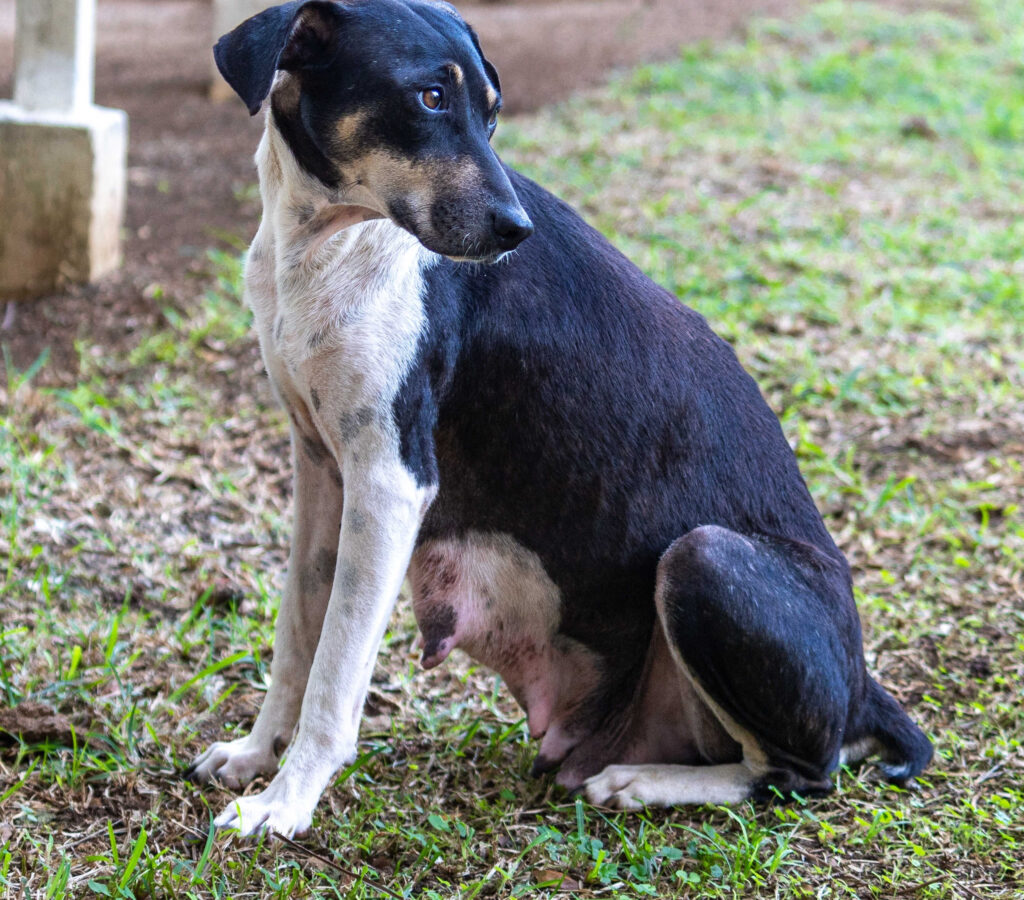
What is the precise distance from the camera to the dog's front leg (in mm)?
2434

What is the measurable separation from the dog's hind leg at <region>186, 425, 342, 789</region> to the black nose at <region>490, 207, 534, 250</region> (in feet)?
2.50

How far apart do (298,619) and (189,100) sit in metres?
6.56

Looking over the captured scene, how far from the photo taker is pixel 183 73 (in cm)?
907

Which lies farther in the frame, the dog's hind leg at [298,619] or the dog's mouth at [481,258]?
the dog's hind leg at [298,619]

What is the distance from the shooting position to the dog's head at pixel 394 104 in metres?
2.24

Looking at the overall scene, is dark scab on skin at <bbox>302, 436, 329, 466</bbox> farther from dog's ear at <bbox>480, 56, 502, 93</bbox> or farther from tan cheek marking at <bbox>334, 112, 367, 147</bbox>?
dog's ear at <bbox>480, 56, 502, 93</bbox>

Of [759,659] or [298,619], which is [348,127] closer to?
[298,619]

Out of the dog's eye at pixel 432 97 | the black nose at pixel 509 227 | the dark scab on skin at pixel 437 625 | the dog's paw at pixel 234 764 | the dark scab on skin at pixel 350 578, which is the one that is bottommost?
the dog's paw at pixel 234 764

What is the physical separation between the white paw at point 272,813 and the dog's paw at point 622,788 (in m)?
0.66

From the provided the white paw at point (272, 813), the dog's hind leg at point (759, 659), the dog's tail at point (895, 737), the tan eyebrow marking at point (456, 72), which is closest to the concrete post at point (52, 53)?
the tan eyebrow marking at point (456, 72)

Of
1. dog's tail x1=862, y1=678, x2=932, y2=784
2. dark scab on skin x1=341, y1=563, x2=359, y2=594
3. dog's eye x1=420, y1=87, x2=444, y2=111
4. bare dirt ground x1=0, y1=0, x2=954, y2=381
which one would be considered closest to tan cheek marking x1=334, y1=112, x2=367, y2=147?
dog's eye x1=420, y1=87, x2=444, y2=111

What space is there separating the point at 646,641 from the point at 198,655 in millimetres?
1262

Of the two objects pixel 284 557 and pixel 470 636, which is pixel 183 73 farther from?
pixel 470 636

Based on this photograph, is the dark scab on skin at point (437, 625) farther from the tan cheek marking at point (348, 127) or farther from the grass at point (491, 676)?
the tan cheek marking at point (348, 127)
